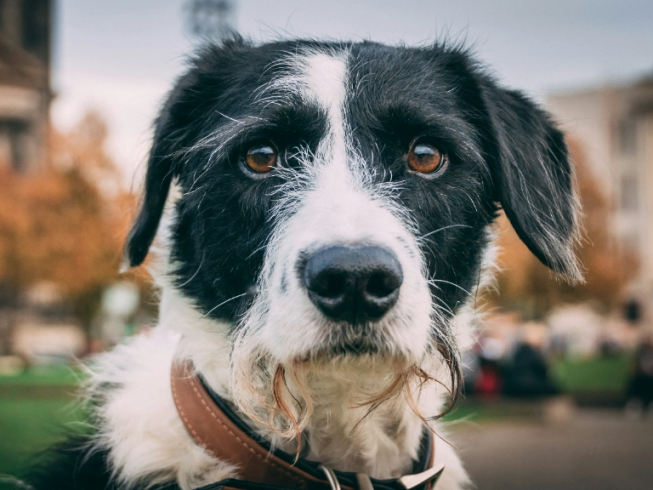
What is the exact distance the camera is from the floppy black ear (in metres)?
2.50

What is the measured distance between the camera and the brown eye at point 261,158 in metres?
2.31

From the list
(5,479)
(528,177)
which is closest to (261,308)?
(528,177)

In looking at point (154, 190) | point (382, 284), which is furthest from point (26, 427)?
point (382, 284)

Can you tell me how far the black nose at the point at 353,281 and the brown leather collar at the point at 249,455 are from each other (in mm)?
555

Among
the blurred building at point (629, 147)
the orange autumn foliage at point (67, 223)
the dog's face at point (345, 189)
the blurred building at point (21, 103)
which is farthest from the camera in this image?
the blurred building at point (629, 147)

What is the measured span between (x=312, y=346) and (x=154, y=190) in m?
1.06

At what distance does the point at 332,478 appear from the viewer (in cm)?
204

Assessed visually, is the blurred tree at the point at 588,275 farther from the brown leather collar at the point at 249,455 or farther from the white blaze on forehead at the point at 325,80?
the brown leather collar at the point at 249,455

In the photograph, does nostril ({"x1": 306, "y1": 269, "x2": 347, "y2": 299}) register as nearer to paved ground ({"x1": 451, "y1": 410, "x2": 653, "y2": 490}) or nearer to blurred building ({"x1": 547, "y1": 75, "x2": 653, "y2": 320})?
paved ground ({"x1": 451, "y1": 410, "x2": 653, "y2": 490})

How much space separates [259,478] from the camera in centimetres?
208

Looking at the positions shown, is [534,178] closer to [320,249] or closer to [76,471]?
[320,249]

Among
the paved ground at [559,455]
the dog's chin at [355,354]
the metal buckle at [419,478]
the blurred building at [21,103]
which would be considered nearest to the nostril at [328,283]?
the dog's chin at [355,354]

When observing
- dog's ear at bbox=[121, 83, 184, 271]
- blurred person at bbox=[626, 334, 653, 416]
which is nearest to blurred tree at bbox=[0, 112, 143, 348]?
blurred person at bbox=[626, 334, 653, 416]

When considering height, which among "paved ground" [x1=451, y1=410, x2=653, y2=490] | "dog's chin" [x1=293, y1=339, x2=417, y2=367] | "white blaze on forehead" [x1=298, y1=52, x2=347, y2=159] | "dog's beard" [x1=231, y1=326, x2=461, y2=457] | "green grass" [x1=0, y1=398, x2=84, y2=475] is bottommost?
"paved ground" [x1=451, y1=410, x2=653, y2=490]
